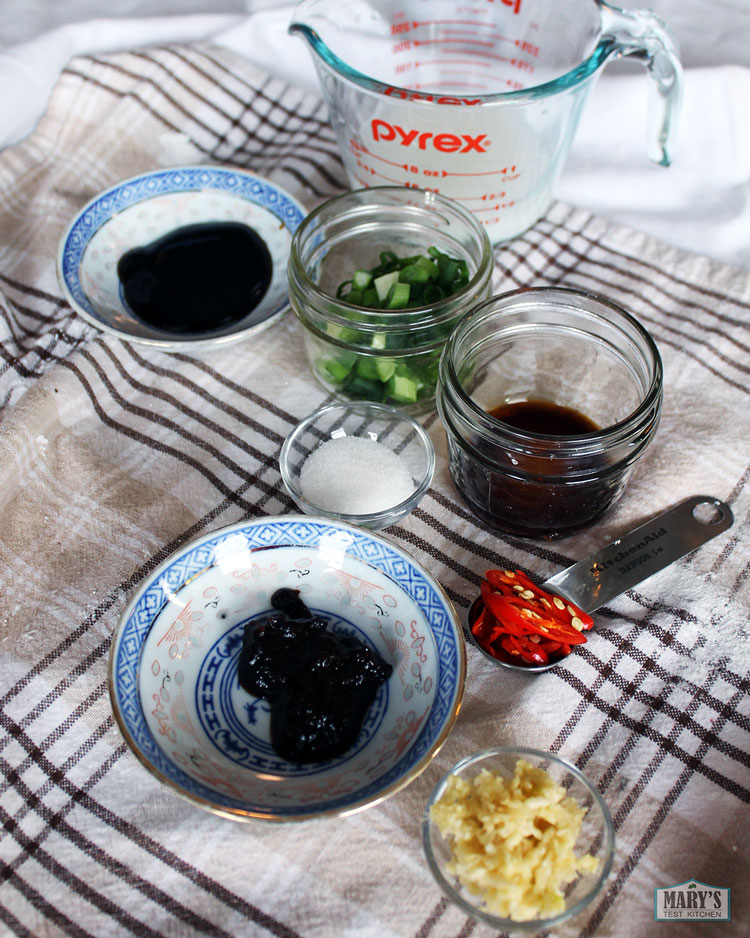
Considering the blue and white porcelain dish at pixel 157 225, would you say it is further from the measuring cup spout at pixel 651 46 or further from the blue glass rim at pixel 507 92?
the measuring cup spout at pixel 651 46

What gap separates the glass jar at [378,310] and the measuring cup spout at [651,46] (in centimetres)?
39

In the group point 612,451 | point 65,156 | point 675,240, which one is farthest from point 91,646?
point 675,240

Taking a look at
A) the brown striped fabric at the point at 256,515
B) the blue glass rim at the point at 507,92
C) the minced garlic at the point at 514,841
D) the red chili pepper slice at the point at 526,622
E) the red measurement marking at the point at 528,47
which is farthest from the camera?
the red measurement marking at the point at 528,47

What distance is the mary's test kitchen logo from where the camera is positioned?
85 cm

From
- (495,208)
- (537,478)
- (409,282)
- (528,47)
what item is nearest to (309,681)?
(537,478)

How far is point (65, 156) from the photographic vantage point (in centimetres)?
170

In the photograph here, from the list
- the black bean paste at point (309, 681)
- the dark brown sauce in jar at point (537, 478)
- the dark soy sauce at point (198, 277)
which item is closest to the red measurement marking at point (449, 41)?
the dark soy sauce at point (198, 277)

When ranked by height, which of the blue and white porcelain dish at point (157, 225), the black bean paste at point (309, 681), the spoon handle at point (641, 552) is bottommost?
the spoon handle at point (641, 552)

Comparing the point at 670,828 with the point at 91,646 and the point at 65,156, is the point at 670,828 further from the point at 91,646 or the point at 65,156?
the point at 65,156

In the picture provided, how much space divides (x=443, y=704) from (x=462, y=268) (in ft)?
2.25

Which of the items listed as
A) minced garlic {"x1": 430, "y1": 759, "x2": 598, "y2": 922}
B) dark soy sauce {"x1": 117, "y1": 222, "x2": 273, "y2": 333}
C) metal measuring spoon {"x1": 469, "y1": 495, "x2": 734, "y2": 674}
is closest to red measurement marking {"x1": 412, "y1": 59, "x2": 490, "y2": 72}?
dark soy sauce {"x1": 117, "y1": 222, "x2": 273, "y2": 333}

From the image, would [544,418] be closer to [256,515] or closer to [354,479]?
[354,479]

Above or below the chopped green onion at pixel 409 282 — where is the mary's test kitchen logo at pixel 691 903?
below

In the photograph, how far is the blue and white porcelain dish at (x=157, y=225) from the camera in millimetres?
1357
